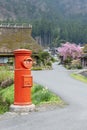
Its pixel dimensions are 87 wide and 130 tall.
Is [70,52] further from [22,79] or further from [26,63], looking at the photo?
[22,79]

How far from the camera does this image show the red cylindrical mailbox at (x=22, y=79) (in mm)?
12883

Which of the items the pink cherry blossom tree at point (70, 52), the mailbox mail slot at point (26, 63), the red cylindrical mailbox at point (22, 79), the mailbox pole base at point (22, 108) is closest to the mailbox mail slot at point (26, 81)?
the red cylindrical mailbox at point (22, 79)

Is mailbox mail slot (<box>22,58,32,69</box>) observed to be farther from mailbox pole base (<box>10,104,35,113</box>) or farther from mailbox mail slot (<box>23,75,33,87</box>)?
mailbox pole base (<box>10,104,35,113</box>)

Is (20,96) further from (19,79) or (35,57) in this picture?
(35,57)

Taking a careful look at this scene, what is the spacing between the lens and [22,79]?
12.9 m

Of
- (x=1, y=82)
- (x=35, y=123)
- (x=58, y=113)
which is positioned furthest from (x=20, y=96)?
(x=1, y=82)

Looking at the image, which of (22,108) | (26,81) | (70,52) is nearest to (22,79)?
(26,81)

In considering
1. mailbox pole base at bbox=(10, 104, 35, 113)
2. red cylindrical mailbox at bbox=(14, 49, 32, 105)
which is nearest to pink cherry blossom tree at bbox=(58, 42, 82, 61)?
red cylindrical mailbox at bbox=(14, 49, 32, 105)

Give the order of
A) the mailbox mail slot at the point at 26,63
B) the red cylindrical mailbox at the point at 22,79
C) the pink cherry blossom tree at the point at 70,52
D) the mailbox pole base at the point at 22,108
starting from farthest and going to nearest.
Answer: the pink cherry blossom tree at the point at 70,52 → the mailbox mail slot at the point at 26,63 → the red cylindrical mailbox at the point at 22,79 → the mailbox pole base at the point at 22,108

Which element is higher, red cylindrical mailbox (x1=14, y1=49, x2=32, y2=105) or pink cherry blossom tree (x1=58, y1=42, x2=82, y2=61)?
pink cherry blossom tree (x1=58, y1=42, x2=82, y2=61)

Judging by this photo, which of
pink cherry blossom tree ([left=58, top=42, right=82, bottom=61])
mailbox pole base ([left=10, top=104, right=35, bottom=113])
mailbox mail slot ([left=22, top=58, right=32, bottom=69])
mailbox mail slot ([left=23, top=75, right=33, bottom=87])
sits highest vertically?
pink cherry blossom tree ([left=58, top=42, right=82, bottom=61])

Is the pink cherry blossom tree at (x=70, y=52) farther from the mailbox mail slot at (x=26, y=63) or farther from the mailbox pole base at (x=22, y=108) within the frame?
the mailbox pole base at (x=22, y=108)

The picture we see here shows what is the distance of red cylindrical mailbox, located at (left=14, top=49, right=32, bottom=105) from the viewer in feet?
42.3

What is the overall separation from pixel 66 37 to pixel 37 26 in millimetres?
12950
